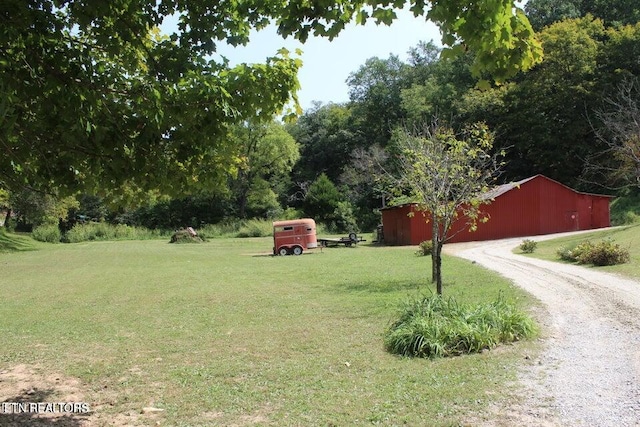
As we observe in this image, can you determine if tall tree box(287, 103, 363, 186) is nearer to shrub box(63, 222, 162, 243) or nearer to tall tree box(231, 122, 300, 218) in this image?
tall tree box(231, 122, 300, 218)

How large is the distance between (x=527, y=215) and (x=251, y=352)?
36801 millimetres

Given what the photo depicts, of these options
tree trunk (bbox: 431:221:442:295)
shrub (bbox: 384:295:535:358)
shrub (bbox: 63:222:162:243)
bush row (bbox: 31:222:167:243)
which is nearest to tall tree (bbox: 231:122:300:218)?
bush row (bbox: 31:222:167:243)

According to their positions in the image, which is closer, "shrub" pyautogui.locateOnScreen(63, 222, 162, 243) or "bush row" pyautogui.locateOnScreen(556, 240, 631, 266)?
"bush row" pyautogui.locateOnScreen(556, 240, 631, 266)

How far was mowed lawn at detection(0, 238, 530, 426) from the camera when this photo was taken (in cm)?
555

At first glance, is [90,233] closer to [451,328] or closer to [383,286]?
[383,286]

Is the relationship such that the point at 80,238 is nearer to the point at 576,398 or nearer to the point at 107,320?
the point at 107,320

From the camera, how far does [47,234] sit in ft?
175

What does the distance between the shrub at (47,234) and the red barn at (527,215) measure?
35130mm

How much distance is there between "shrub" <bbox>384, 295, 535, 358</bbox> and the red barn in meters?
30.4

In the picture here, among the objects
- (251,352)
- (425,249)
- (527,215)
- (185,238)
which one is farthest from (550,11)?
(251,352)

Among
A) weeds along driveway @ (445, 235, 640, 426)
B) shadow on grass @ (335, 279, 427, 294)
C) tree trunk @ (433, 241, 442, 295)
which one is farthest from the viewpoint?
shadow on grass @ (335, 279, 427, 294)

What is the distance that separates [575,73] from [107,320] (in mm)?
55084

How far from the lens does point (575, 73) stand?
53.5m

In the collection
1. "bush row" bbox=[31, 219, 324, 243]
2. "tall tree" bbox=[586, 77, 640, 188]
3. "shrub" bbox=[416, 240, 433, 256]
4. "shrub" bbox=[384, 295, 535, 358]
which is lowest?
"shrub" bbox=[384, 295, 535, 358]
